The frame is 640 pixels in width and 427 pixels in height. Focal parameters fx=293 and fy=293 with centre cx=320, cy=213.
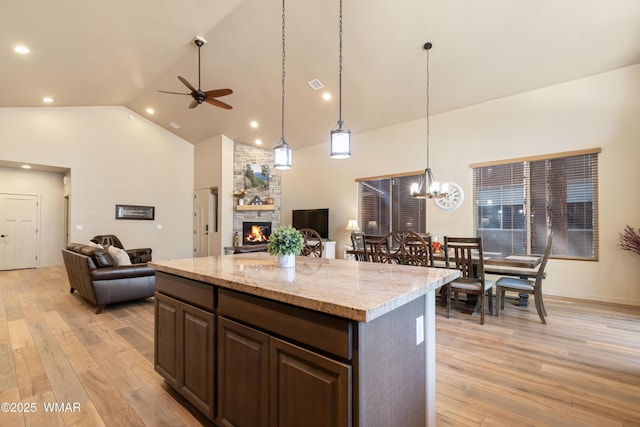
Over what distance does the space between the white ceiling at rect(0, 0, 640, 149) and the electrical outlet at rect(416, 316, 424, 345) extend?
387 cm

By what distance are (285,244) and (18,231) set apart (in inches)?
357

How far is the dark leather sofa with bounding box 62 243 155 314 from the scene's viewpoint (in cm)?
395

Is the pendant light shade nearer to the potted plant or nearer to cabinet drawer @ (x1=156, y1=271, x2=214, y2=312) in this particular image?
the potted plant

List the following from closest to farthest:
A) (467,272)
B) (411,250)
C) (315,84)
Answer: (411,250) → (467,272) → (315,84)

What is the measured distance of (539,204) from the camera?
16.3 feet

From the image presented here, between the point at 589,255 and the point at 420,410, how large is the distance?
4828mm

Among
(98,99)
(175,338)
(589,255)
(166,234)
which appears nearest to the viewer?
(175,338)

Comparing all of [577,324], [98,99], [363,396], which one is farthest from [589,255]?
[98,99]

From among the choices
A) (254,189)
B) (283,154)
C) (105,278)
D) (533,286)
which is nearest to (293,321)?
(283,154)

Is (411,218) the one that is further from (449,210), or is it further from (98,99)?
(98,99)

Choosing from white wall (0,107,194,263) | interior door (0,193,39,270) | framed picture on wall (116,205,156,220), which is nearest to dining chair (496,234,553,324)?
white wall (0,107,194,263)

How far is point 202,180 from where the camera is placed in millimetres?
8586

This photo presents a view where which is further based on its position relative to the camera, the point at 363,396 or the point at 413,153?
the point at 413,153

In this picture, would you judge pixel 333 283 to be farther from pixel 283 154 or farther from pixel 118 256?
pixel 118 256
